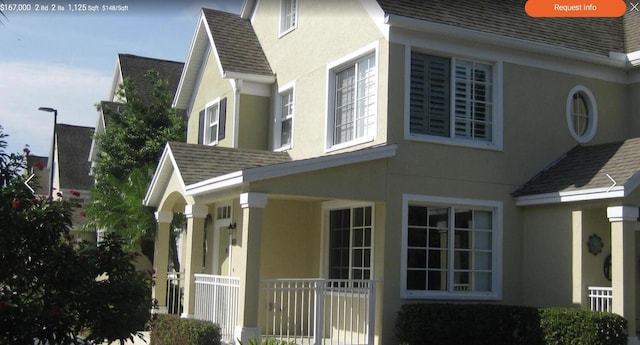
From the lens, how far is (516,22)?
16.4 m

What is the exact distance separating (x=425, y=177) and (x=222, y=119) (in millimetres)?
7252

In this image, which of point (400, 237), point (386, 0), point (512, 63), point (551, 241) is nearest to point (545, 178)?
point (551, 241)

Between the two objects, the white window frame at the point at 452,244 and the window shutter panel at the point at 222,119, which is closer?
the white window frame at the point at 452,244

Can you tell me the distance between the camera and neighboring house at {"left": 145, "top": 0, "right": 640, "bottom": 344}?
13.8 meters

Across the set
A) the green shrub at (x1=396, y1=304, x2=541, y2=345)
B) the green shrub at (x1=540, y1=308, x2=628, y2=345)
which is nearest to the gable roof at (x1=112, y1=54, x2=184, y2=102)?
Answer: the green shrub at (x1=396, y1=304, x2=541, y2=345)

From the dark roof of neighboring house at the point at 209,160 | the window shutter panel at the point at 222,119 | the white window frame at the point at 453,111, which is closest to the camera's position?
the white window frame at the point at 453,111

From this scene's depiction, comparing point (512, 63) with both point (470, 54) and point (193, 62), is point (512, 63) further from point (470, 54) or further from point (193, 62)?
point (193, 62)

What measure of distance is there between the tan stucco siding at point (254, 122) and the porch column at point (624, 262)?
877 centimetres

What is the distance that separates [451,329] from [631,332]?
3024 millimetres

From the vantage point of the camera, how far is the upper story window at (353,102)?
49.9 feet

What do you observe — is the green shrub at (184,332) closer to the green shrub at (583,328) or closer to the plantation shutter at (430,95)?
the plantation shutter at (430,95)

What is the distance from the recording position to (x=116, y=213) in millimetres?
20875

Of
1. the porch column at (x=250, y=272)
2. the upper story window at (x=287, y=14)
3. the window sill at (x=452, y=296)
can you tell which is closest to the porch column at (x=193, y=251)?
the porch column at (x=250, y=272)

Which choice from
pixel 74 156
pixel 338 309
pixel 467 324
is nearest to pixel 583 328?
pixel 467 324
